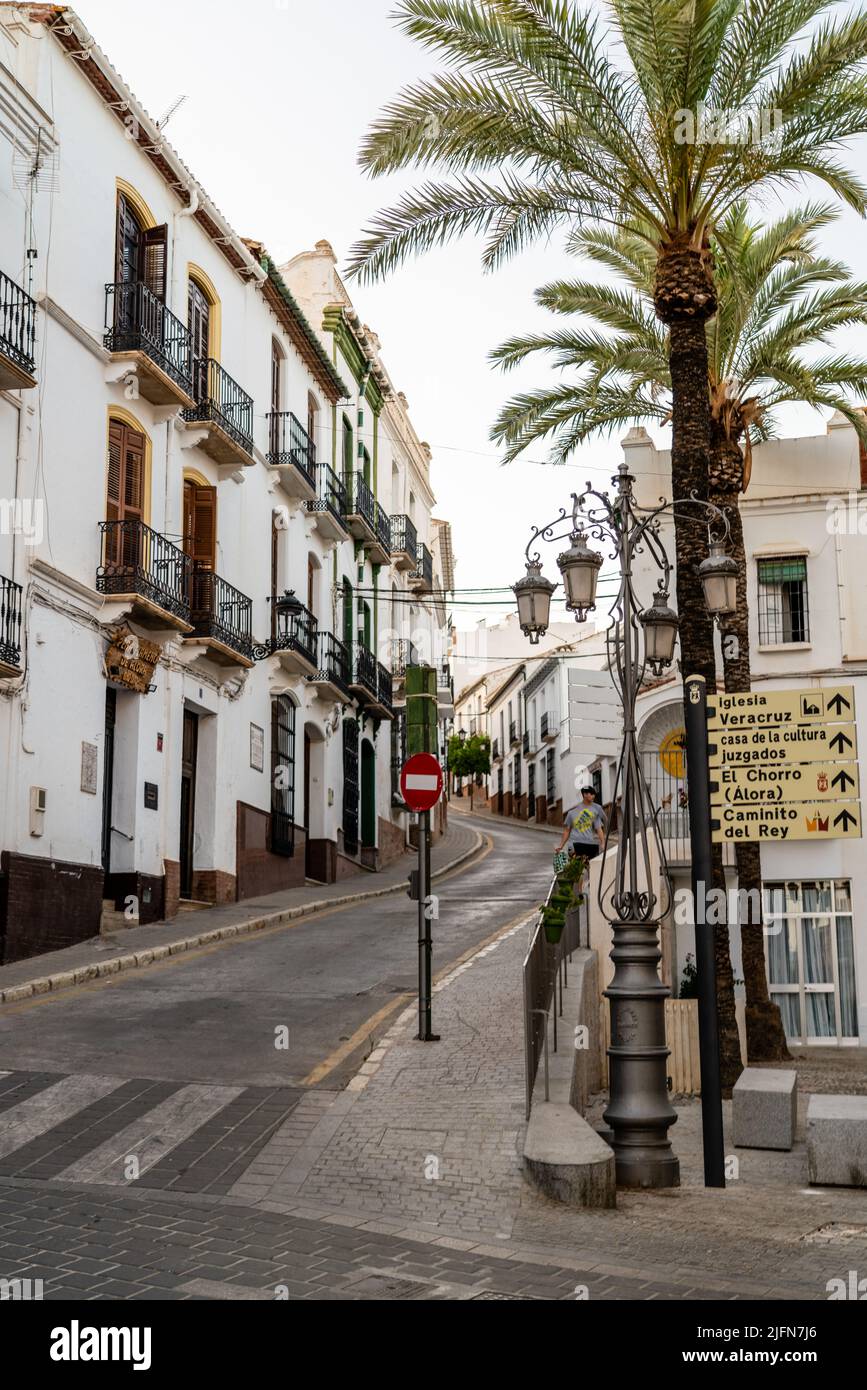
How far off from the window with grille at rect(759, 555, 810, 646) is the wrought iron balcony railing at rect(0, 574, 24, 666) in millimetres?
12905

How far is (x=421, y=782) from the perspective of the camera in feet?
45.9

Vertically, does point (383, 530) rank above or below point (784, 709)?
above

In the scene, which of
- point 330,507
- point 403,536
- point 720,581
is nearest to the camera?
point 720,581

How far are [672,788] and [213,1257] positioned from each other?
1952 cm

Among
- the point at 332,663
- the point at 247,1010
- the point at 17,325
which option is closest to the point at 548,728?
the point at 332,663

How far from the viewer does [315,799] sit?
1270 inches

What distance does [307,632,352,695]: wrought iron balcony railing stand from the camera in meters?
31.5

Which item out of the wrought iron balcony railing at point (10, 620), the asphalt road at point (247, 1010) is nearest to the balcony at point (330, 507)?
the asphalt road at point (247, 1010)

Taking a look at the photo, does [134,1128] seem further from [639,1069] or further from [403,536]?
[403,536]

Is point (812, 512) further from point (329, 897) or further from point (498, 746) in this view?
point (498, 746)

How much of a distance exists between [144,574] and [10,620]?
3.61 metres

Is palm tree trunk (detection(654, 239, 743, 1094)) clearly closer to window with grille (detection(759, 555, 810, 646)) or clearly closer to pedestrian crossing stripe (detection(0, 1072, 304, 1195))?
pedestrian crossing stripe (detection(0, 1072, 304, 1195))
